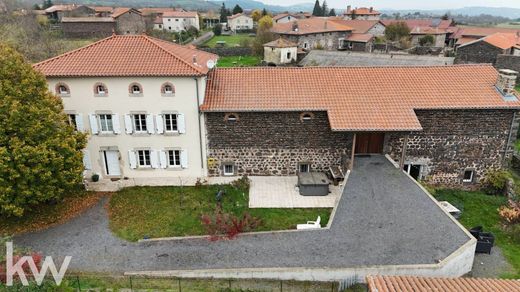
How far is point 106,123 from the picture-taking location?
23.3 metres

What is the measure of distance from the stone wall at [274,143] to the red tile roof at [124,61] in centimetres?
320

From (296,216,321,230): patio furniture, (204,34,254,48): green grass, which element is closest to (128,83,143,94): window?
(296,216,321,230): patio furniture

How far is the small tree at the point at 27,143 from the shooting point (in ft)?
57.9

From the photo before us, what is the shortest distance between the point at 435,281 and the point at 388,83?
1380 centimetres

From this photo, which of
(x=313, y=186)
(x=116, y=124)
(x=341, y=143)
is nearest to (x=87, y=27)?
(x=116, y=124)

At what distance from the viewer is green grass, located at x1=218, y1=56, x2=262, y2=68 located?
67.3 metres

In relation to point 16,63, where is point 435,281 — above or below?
below

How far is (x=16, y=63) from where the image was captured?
18.2 meters

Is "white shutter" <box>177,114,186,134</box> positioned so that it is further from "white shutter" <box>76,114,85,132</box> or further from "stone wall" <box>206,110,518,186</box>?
"white shutter" <box>76,114,85,132</box>

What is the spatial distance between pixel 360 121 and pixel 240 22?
115 m

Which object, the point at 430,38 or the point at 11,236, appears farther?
the point at 430,38

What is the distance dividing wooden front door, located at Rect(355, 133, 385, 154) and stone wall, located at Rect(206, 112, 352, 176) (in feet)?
2.55

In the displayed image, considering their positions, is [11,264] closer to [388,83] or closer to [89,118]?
[89,118]

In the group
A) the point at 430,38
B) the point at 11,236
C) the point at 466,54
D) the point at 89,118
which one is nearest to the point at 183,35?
the point at 430,38
